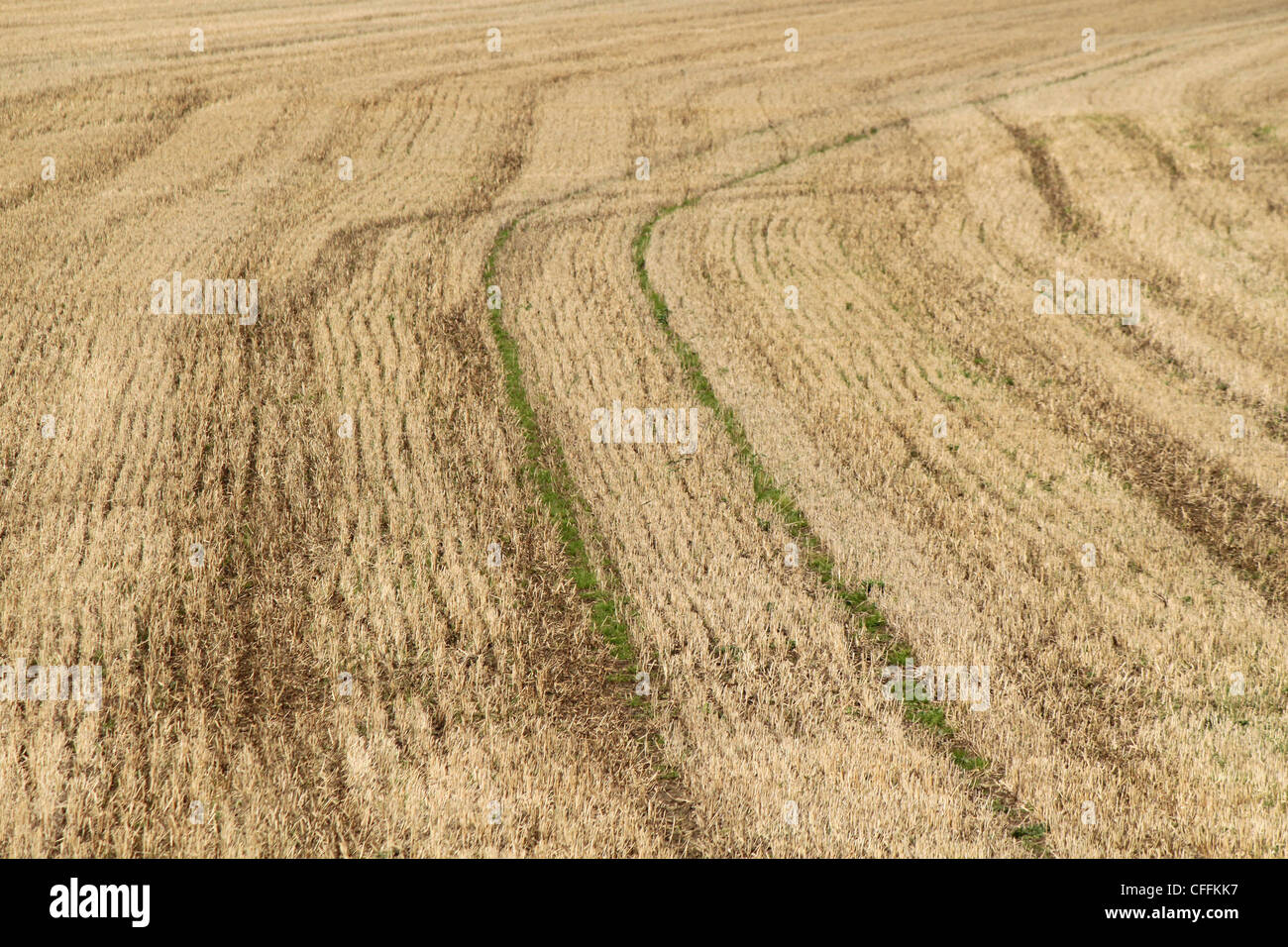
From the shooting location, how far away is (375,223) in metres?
18.6

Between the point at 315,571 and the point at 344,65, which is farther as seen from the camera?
the point at 344,65

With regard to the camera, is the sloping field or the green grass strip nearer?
the sloping field

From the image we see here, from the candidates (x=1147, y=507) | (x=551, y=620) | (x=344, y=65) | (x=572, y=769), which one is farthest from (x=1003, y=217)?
(x=344, y=65)

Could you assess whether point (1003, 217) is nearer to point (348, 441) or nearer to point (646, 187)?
point (646, 187)

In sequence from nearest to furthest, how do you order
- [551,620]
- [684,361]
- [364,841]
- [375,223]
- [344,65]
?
[364,841] < [551,620] < [684,361] < [375,223] < [344,65]

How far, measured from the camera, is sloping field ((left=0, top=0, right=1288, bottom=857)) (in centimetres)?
626

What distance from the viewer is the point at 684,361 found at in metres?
13.6

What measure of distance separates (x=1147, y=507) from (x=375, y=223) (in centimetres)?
1387

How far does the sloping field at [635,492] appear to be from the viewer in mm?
6262

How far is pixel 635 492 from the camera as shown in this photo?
33.4 feet

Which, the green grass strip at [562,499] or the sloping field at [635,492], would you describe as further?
the green grass strip at [562,499]

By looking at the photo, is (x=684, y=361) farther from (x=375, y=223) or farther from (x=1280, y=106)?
(x=1280, y=106)

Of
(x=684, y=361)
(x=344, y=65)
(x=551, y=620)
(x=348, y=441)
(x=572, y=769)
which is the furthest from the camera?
(x=344, y=65)

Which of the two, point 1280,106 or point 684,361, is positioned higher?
point 1280,106
